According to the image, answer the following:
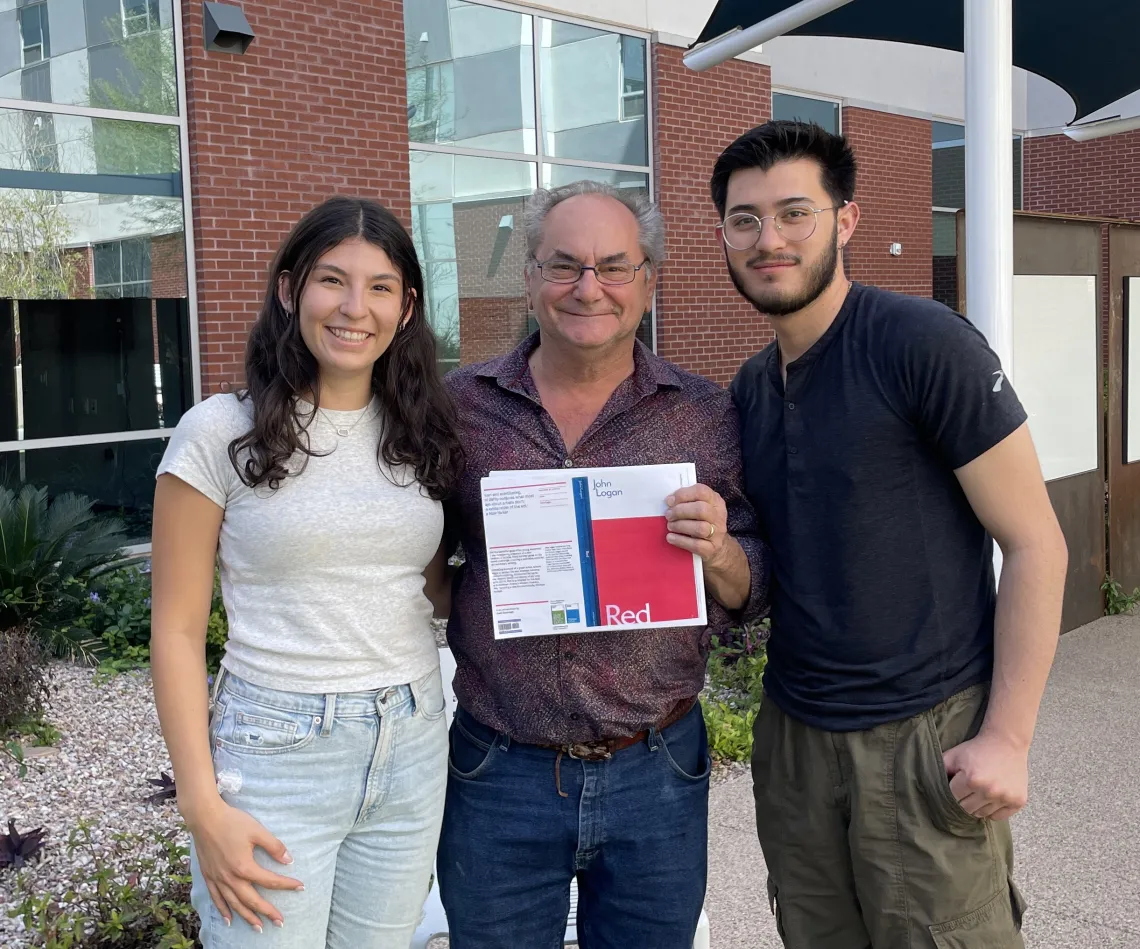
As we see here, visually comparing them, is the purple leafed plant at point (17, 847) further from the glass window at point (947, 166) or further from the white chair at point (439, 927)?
the glass window at point (947, 166)

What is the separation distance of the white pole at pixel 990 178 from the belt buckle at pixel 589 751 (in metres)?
2.37

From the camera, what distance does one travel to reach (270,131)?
27.5 ft

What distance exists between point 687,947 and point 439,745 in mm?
697

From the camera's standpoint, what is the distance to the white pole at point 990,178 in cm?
402

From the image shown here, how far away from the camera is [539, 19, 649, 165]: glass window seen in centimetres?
1059

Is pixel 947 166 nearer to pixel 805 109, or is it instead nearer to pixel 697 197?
pixel 805 109

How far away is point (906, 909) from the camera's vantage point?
229 cm

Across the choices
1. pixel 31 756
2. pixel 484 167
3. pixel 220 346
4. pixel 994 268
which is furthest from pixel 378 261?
pixel 484 167

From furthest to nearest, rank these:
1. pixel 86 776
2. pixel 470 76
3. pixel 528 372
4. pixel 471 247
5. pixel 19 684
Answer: pixel 471 247, pixel 470 76, pixel 19 684, pixel 86 776, pixel 528 372

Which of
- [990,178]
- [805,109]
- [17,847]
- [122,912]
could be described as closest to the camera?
[122,912]

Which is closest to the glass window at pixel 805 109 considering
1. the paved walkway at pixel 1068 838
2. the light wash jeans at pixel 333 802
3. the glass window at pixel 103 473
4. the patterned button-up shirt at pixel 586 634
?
the glass window at pixel 103 473

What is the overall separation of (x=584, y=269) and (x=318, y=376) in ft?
1.93

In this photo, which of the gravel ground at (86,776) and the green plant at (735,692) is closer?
the gravel ground at (86,776)

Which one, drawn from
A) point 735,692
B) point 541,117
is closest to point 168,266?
point 541,117
